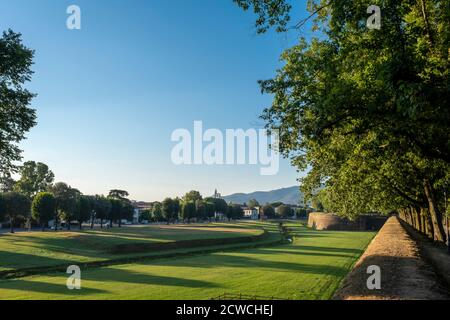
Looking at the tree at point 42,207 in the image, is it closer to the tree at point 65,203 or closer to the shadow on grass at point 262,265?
the tree at point 65,203

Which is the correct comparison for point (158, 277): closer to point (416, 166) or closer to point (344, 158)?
point (344, 158)

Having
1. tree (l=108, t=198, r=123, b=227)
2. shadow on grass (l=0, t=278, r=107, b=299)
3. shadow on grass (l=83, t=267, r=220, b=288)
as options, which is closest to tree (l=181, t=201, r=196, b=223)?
tree (l=108, t=198, r=123, b=227)

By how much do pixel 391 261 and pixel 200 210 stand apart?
15547cm

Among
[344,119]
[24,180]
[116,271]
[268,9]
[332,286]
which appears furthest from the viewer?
[24,180]

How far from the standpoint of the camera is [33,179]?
126812mm

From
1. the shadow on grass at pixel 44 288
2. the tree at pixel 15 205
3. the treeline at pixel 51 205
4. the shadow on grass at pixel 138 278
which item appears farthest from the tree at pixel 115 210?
the shadow on grass at pixel 44 288

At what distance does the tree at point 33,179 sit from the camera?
403ft

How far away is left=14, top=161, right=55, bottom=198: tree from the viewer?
123 metres

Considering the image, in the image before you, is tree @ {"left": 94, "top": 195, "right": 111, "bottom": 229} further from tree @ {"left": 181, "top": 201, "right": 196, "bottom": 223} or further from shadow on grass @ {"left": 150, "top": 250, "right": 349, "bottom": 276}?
shadow on grass @ {"left": 150, "top": 250, "right": 349, "bottom": 276}

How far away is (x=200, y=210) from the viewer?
176500 millimetres

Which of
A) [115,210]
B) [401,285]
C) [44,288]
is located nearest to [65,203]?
[115,210]

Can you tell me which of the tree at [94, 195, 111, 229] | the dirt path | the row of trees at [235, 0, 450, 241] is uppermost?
the row of trees at [235, 0, 450, 241]

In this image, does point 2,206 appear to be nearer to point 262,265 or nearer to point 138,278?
point 138,278

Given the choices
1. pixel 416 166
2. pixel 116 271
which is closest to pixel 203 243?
pixel 116 271
